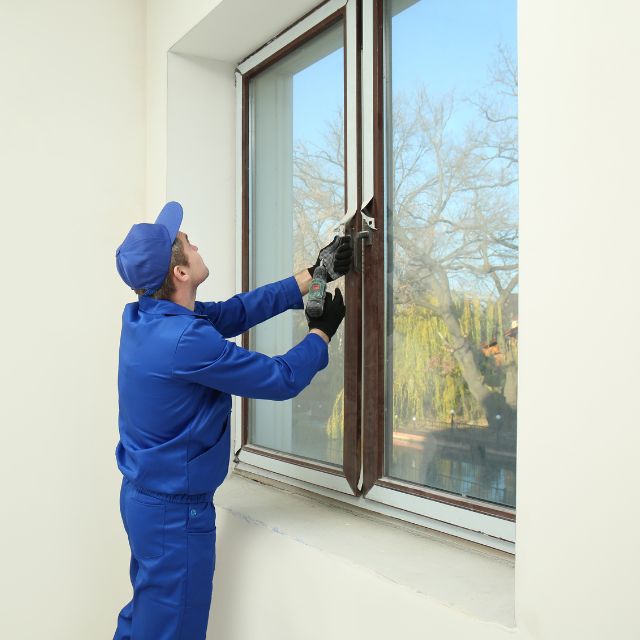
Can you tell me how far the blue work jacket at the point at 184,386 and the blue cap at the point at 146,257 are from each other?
2.1 inches

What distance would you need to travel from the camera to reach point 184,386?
5.57 feet

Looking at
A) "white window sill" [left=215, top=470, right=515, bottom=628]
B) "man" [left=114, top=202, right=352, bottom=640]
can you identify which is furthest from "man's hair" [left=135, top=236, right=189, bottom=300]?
"white window sill" [left=215, top=470, right=515, bottom=628]

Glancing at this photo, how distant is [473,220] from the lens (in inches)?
63.7

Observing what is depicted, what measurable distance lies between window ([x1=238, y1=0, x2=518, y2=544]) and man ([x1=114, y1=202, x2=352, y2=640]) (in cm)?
23

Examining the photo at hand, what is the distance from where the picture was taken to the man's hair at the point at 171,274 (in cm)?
182

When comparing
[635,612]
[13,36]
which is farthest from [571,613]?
[13,36]

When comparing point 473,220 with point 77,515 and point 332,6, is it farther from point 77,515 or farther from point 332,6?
point 77,515

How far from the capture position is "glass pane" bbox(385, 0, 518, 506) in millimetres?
1552

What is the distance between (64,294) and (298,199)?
91 centimetres

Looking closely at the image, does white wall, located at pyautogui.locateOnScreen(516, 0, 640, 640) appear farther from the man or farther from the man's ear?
the man's ear

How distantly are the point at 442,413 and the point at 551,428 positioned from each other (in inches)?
24.2

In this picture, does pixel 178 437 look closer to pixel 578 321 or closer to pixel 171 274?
pixel 171 274

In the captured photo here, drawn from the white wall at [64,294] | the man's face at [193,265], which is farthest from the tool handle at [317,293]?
the white wall at [64,294]

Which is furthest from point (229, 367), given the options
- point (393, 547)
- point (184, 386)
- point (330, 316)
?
point (393, 547)
